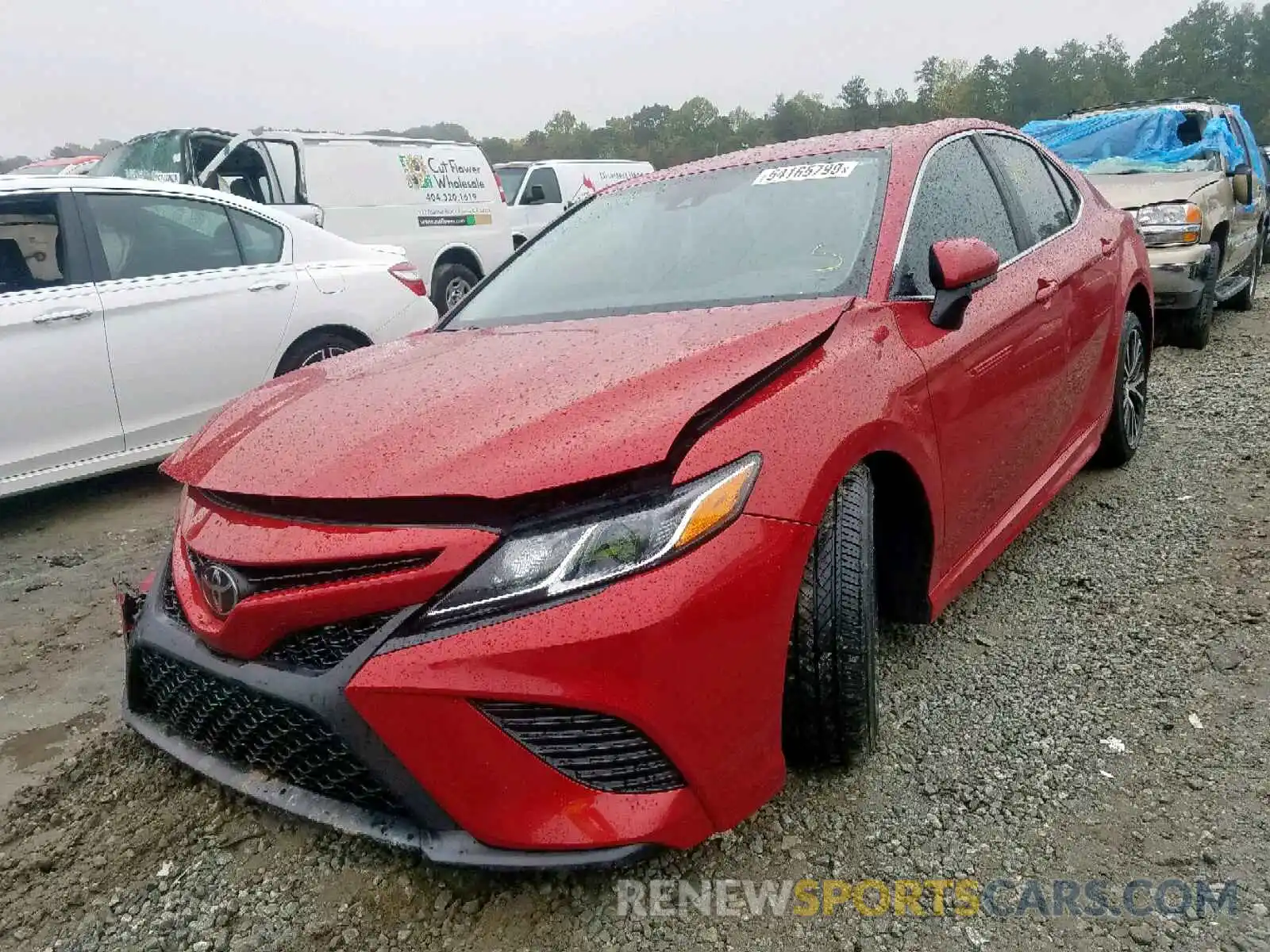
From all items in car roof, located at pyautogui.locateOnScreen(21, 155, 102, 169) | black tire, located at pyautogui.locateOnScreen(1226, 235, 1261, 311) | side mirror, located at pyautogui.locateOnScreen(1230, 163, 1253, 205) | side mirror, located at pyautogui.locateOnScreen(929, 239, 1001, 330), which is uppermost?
car roof, located at pyautogui.locateOnScreen(21, 155, 102, 169)

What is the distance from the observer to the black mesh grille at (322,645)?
64.5 inches

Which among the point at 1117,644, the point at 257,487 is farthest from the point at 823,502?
the point at 1117,644

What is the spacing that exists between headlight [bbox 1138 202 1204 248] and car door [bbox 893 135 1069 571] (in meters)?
3.65

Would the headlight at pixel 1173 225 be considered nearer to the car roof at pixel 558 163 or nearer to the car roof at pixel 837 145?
the car roof at pixel 837 145

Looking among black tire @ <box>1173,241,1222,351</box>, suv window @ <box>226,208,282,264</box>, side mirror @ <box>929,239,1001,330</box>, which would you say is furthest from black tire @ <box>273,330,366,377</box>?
black tire @ <box>1173,241,1222,351</box>

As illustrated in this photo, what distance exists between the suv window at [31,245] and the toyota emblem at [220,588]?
10.3ft

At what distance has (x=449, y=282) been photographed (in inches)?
391

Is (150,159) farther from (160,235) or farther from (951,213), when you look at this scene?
(951,213)

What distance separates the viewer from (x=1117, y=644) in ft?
8.86

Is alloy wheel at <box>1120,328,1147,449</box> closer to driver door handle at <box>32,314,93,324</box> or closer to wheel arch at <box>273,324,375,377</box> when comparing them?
wheel arch at <box>273,324,375,377</box>

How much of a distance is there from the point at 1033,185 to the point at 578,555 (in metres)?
2.71

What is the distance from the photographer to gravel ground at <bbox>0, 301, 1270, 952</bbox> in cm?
177

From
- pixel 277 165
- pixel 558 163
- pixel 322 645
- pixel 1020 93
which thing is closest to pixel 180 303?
pixel 322 645

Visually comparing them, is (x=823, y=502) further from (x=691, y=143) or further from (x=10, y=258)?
(x=691, y=143)
